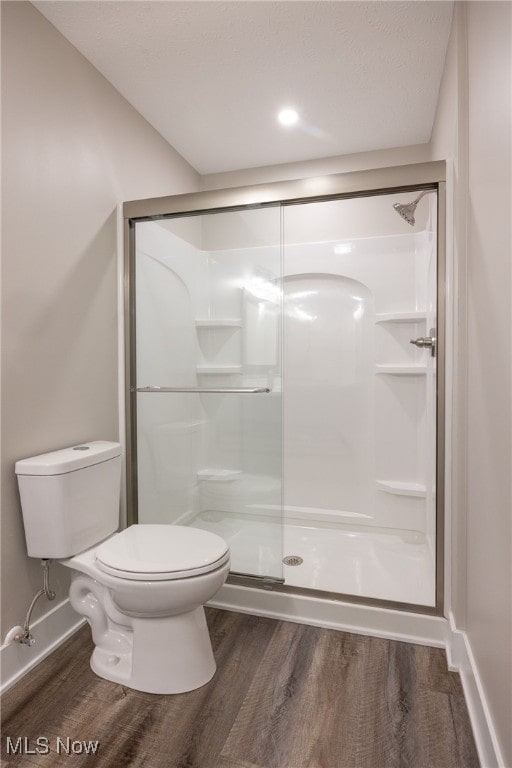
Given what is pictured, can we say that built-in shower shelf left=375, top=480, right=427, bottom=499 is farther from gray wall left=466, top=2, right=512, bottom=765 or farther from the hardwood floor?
gray wall left=466, top=2, right=512, bottom=765

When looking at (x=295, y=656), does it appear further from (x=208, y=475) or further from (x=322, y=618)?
(x=208, y=475)

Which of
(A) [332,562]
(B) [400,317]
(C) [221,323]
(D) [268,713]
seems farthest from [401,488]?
(D) [268,713]

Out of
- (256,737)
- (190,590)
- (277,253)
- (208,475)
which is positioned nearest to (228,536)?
(208,475)

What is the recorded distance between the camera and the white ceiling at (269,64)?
1.80m

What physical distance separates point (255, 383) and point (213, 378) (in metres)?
0.20

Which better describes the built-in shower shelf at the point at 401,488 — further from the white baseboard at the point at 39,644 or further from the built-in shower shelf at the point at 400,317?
the white baseboard at the point at 39,644

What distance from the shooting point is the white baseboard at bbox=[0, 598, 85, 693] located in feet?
5.25

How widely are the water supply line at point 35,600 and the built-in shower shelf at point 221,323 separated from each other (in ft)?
3.78

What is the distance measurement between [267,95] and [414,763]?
105 inches

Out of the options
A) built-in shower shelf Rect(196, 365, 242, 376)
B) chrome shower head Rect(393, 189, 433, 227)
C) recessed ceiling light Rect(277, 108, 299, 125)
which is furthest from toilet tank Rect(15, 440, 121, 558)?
recessed ceiling light Rect(277, 108, 299, 125)

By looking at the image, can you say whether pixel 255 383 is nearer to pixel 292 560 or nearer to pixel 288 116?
pixel 292 560

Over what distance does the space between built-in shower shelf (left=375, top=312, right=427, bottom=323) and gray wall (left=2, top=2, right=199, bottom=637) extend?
61.7 inches

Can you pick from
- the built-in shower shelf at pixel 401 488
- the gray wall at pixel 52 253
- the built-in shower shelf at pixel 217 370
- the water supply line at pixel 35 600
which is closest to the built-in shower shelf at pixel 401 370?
the built-in shower shelf at pixel 401 488

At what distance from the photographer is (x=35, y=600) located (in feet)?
5.60
